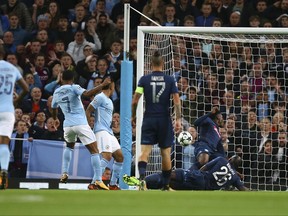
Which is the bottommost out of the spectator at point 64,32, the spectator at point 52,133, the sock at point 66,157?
the sock at point 66,157

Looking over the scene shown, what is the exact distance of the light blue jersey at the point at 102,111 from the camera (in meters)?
18.1

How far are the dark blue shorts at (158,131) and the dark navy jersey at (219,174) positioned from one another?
6.81 ft

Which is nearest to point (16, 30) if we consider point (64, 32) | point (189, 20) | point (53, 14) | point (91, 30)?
point (53, 14)

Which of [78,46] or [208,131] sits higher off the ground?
[78,46]

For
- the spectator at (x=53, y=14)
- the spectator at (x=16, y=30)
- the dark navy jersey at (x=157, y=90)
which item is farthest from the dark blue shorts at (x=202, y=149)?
the spectator at (x=16, y=30)

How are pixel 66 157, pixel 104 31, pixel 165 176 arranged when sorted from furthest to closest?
pixel 104 31
pixel 66 157
pixel 165 176

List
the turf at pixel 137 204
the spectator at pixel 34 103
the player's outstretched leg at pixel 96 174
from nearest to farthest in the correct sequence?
the turf at pixel 137 204, the player's outstretched leg at pixel 96 174, the spectator at pixel 34 103

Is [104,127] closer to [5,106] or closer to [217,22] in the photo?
[5,106]

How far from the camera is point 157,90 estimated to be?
15.5 meters

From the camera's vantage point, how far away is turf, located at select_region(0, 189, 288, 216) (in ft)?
34.0

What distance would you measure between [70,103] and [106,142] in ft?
3.66

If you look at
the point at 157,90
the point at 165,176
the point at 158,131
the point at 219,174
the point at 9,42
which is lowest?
the point at 165,176

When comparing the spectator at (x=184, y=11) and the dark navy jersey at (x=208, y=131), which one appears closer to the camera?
the dark navy jersey at (x=208, y=131)

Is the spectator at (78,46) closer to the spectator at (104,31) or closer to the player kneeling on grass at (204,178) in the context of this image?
the spectator at (104,31)
